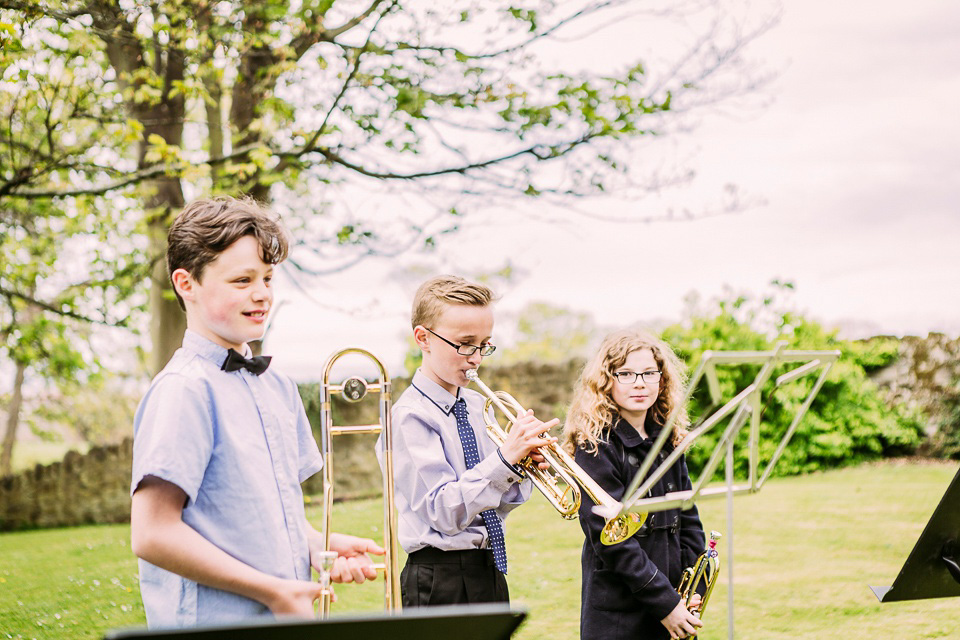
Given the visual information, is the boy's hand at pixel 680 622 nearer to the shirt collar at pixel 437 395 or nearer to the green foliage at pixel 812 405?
the shirt collar at pixel 437 395

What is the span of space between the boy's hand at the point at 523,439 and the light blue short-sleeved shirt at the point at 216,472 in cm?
83

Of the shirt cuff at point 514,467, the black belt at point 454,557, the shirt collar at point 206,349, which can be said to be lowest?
the black belt at point 454,557

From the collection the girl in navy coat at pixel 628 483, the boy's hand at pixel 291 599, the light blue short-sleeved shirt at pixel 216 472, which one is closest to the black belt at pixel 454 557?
the girl in navy coat at pixel 628 483

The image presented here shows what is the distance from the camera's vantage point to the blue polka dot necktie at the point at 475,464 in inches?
124

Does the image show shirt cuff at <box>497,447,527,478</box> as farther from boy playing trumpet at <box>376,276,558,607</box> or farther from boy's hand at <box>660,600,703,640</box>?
boy's hand at <box>660,600,703,640</box>

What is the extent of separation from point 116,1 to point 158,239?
2.88 metres

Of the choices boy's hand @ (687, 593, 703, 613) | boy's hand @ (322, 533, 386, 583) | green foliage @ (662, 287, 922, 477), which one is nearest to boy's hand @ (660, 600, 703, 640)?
boy's hand @ (687, 593, 703, 613)

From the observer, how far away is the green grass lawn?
5840 millimetres

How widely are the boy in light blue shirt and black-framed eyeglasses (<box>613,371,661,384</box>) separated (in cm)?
155

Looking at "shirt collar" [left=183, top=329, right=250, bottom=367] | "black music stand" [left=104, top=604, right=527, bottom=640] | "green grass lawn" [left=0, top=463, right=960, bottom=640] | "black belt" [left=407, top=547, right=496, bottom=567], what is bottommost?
"green grass lawn" [left=0, top=463, right=960, bottom=640]

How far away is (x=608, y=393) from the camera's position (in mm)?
3629

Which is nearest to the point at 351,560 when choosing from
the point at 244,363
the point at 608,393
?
the point at 244,363

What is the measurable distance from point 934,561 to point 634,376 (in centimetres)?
124

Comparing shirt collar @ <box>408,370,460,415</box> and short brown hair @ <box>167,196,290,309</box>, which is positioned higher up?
short brown hair @ <box>167,196,290,309</box>
